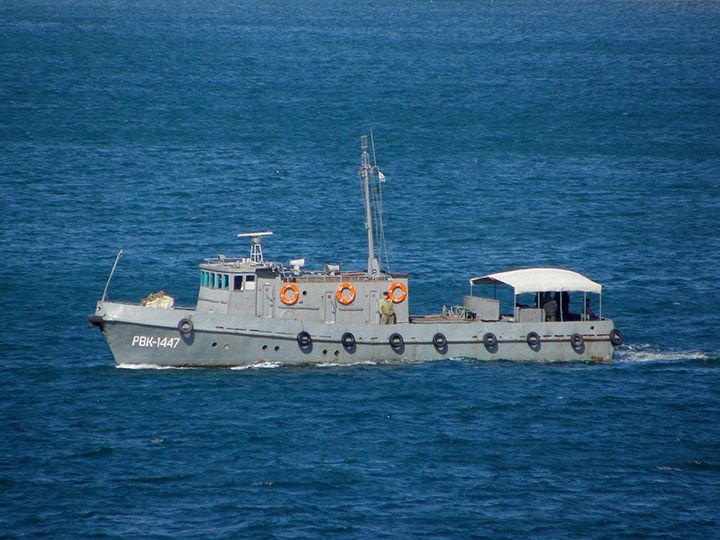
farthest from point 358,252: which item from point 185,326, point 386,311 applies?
point 185,326

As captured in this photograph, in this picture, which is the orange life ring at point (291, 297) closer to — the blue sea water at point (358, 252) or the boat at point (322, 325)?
the boat at point (322, 325)

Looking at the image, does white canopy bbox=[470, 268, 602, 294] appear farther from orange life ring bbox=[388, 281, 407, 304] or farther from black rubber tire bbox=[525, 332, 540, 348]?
orange life ring bbox=[388, 281, 407, 304]

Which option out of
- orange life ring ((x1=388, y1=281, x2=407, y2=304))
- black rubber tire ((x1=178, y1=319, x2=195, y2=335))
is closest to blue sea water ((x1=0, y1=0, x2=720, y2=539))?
black rubber tire ((x1=178, y1=319, x2=195, y2=335))

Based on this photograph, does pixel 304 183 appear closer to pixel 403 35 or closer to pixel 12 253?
pixel 12 253

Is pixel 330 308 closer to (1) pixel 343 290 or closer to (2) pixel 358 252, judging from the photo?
(1) pixel 343 290

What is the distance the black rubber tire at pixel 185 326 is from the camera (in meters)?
37.9

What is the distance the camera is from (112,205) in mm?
66562

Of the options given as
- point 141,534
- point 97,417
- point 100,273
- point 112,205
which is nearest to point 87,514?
point 141,534

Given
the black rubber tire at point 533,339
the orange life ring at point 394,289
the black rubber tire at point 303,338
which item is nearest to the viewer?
the black rubber tire at point 303,338

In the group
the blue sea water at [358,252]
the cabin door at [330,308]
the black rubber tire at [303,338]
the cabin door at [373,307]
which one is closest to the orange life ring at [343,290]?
the cabin door at [330,308]

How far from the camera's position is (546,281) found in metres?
41.2

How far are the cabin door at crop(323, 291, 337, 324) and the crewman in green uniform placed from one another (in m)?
1.78

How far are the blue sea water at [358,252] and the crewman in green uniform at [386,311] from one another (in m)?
1.77

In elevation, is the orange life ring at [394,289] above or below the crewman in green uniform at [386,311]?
above
